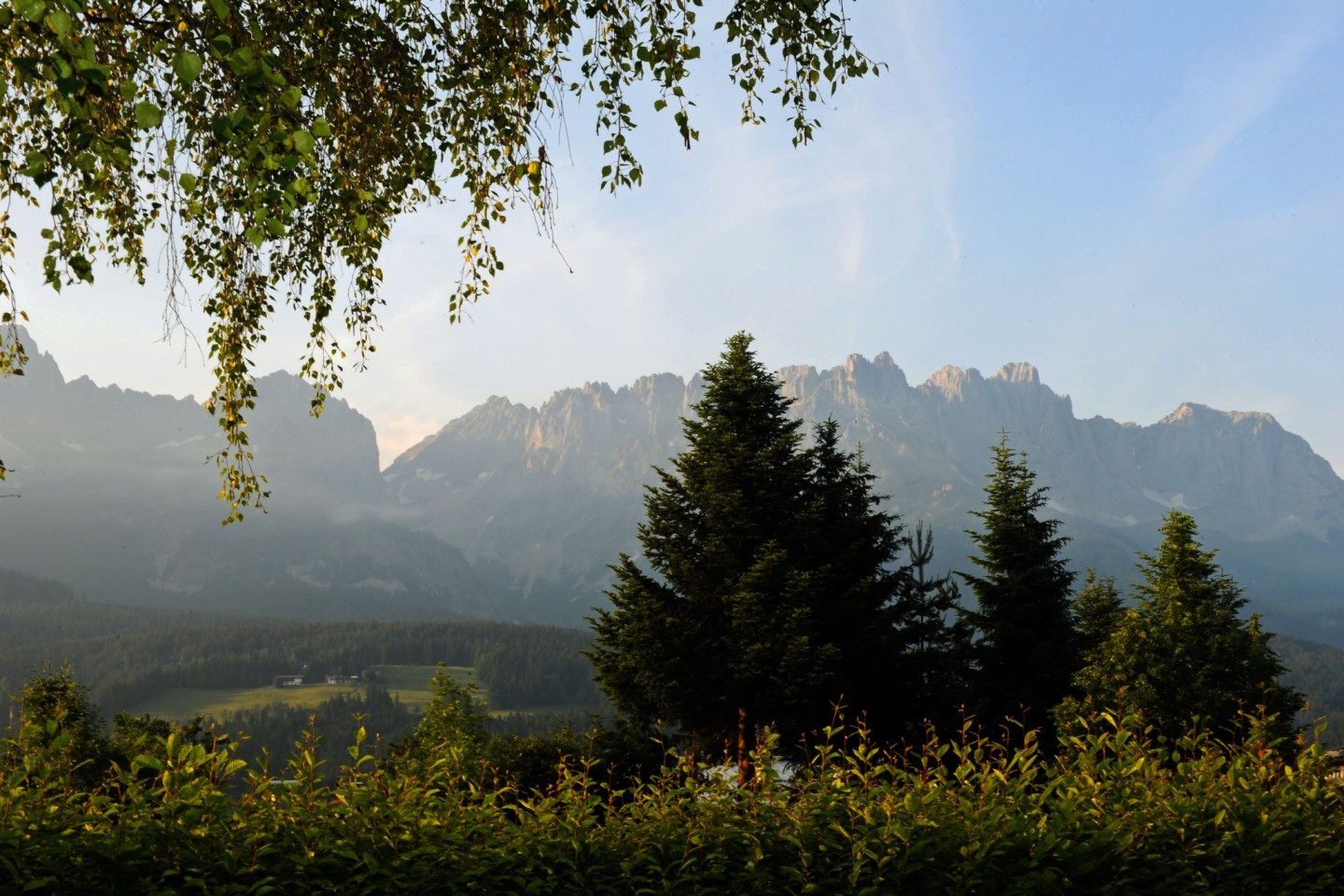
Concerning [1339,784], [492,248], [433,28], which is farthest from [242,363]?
[1339,784]

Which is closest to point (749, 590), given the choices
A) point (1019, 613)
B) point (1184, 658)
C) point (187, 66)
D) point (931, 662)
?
point (931, 662)

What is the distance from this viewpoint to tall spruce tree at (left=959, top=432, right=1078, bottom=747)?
3203 centimetres

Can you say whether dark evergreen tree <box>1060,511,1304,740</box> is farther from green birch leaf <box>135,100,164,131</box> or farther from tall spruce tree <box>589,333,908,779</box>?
green birch leaf <box>135,100,164,131</box>

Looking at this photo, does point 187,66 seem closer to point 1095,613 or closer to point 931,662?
point 931,662

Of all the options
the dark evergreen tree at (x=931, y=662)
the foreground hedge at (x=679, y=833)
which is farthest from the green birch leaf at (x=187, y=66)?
the dark evergreen tree at (x=931, y=662)

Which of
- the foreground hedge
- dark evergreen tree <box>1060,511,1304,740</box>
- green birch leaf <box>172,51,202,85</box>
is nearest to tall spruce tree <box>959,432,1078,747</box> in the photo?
dark evergreen tree <box>1060,511,1304,740</box>

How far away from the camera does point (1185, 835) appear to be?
18.0ft

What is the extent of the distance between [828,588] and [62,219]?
2606cm

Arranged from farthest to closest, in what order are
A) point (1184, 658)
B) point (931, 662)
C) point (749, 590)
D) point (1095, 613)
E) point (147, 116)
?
point (1095, 613)
point (931, 662)
point (749, 590)
point (1184, 658)
point (147, 116)

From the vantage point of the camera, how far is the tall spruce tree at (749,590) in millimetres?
26047

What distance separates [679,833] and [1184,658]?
25.8m

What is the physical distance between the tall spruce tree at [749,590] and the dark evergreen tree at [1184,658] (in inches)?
265

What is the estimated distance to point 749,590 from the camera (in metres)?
26.4

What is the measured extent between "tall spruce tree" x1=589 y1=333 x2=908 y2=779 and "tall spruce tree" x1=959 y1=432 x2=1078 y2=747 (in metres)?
5.16
